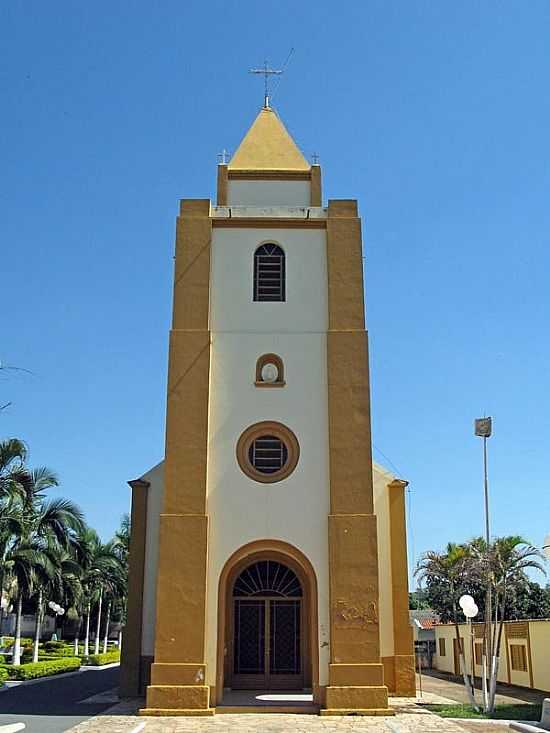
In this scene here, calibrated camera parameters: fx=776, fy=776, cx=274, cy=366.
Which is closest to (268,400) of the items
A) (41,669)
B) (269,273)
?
(269,273)

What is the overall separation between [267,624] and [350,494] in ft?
11.8

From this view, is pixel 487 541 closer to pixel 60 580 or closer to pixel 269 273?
pixel 269 273

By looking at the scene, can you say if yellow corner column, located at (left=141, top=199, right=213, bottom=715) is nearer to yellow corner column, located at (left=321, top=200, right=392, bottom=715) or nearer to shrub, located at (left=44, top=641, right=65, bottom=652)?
yellow corner column, located at (left=321, top=200, right=392, bottom=715)

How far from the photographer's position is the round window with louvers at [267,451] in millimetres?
17828

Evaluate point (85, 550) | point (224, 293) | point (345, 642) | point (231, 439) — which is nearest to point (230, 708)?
point (345, 642)

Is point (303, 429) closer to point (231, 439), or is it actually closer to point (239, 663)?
point (231, 439)

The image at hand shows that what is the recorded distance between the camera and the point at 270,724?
47.8 ft

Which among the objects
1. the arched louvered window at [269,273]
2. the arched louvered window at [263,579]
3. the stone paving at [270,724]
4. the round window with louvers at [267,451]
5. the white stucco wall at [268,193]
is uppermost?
the white stucco wall at [268,193]

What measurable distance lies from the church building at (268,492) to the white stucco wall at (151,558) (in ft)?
0.12

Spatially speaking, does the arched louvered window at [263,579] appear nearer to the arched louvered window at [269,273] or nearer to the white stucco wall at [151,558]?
the white stucco wall at [151,558]

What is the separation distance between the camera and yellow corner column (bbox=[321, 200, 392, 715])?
16125 mm

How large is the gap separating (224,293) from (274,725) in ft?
32.1

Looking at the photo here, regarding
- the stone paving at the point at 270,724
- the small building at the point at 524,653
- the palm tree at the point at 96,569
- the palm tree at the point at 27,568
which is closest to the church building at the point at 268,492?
the stone paving at the point at 270,724

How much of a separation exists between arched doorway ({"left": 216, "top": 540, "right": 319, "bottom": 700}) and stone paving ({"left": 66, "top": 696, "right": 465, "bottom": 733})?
1.97 metres
